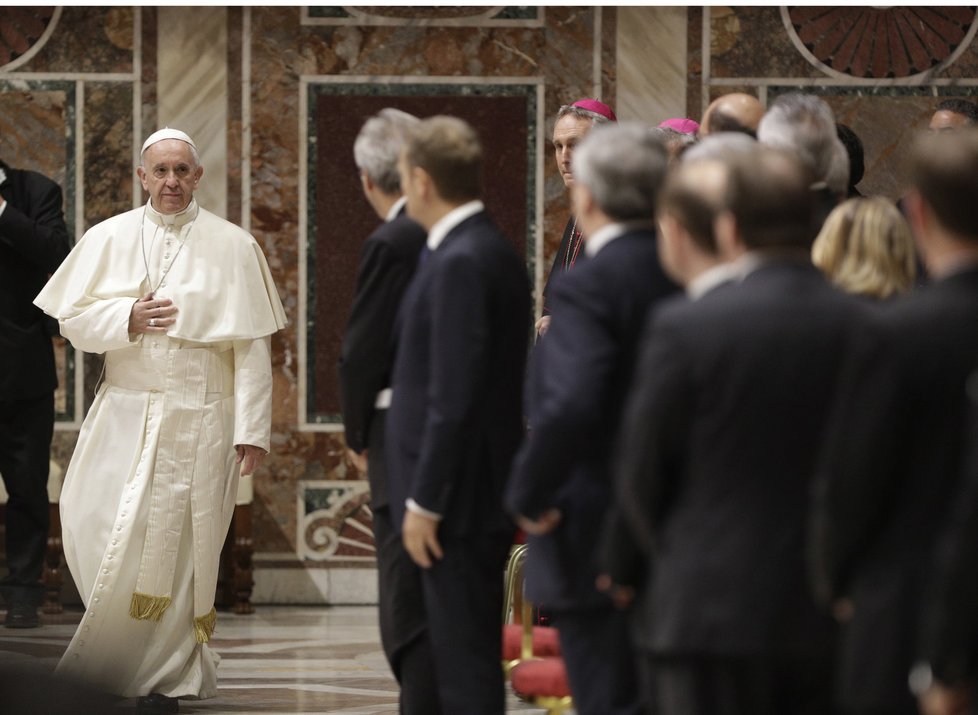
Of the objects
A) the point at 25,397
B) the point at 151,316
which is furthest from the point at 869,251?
the point at 25,397

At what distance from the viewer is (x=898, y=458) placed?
2.64 meters

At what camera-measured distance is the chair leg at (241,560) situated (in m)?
8.04

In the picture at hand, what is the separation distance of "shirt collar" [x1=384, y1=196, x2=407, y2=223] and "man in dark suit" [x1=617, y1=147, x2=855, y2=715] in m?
1.71

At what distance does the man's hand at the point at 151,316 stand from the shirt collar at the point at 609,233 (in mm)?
2788

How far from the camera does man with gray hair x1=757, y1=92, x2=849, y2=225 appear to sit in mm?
4129

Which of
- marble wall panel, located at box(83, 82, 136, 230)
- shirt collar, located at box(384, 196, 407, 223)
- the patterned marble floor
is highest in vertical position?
marble wall panel, located at box(83, 82, 136, 230)

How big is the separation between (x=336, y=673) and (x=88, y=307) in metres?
1.79

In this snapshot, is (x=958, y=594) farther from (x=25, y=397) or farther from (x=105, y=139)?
(x=105, y=139)

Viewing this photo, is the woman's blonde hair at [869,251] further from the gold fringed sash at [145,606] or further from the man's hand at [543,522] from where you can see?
the gold fringed sash at [145,606]

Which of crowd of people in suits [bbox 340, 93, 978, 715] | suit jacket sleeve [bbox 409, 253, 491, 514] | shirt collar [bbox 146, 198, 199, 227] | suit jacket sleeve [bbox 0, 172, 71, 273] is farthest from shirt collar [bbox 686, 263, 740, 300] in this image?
suit jacket sleeve [bbox 0, 172, 71, 273]

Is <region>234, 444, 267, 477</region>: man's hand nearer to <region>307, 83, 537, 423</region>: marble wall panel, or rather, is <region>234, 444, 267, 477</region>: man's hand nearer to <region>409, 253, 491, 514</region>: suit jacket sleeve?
<region>409, 253, 491, 514</region>: suit jacket sleeve

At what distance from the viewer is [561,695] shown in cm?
412

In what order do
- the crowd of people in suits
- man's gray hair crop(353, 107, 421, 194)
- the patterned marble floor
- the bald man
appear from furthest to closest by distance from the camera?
the patterned marble floor
the bald man
man's gray hair crop(353, 107, 421, 194)
the crowd of people in suits

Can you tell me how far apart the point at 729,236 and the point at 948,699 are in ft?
2.71
